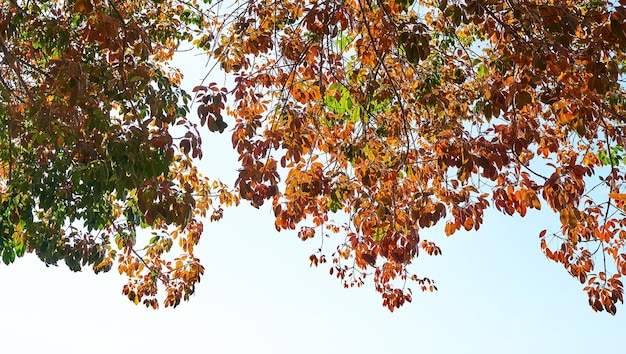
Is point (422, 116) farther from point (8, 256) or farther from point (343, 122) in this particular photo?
point (8, 256)

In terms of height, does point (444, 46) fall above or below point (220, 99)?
above

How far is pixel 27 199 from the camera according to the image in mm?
3281

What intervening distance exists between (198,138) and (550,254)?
242 centimetres

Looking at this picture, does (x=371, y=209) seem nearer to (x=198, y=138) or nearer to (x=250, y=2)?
(x=198, y=138)

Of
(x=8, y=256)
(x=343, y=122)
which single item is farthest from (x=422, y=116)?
(x=8, y=256)

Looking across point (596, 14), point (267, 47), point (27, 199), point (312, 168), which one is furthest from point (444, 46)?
point (27, 199)

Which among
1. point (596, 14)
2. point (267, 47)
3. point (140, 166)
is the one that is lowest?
point (140, 166)

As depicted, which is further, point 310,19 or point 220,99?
point 310,19

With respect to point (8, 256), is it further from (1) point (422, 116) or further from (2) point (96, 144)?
(1) point (422, 116)

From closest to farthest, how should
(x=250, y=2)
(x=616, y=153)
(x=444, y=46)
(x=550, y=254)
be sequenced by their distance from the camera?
(x=250, y=2) < (x=550, y=254) < (x=444, y=46) < (x=616, y=153)

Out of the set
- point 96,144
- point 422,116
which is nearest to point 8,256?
point 96,144

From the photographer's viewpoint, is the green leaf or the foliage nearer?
the foliage

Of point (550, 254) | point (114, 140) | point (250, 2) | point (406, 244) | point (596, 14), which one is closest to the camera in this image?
point (596, 14)

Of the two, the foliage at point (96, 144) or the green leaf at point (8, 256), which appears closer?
the foliage at point (96, 144)
